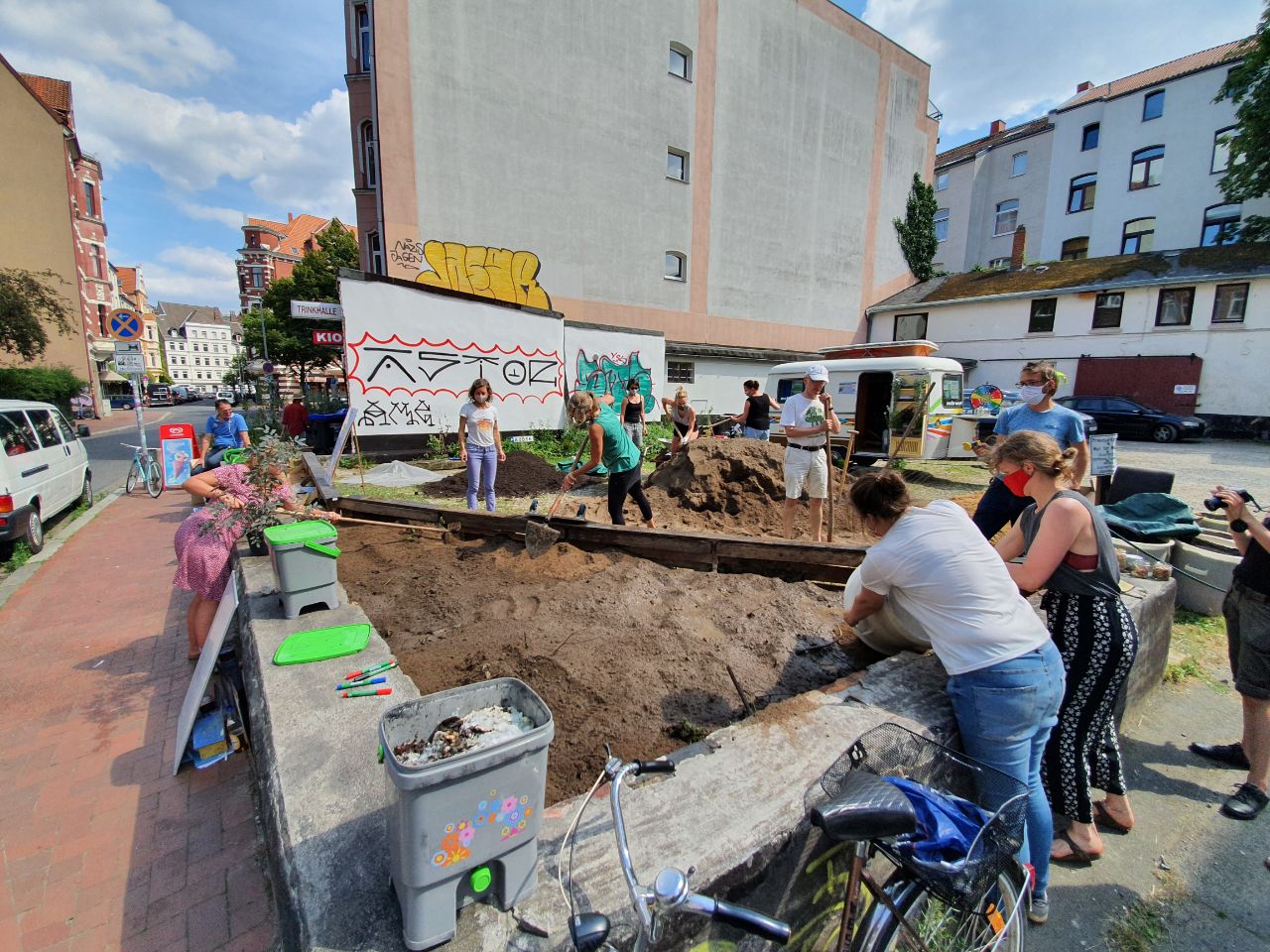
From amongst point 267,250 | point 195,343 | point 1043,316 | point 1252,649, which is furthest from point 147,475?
point 195,343

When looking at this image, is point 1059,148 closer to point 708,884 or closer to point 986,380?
point 986,380

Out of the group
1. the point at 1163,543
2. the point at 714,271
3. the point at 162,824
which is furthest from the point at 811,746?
the point at 714,271

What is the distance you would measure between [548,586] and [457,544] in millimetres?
1465

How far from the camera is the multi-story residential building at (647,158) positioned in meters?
15.5

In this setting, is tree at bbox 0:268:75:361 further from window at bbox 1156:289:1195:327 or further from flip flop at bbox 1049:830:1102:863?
window at bbox 1156:289:1195:327

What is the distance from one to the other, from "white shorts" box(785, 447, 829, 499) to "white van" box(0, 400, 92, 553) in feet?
29.5

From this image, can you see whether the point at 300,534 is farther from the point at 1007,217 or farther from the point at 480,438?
the point at 1007,217

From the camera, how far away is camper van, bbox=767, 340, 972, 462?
12.0m

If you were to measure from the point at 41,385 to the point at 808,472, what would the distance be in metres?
27.9

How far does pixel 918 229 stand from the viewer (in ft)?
93.0

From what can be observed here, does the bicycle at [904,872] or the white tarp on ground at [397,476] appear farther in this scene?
the white tarp on ground at [397,476]

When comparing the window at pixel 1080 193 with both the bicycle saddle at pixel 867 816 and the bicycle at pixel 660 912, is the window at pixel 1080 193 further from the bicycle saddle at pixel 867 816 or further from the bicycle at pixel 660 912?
the bicycle at pixel 660 912

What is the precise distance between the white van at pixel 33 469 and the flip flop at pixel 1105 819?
33.6 feet

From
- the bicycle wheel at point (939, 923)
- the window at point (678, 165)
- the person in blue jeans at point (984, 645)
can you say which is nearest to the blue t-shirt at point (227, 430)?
the person in blue jeans at point (984, 645)
